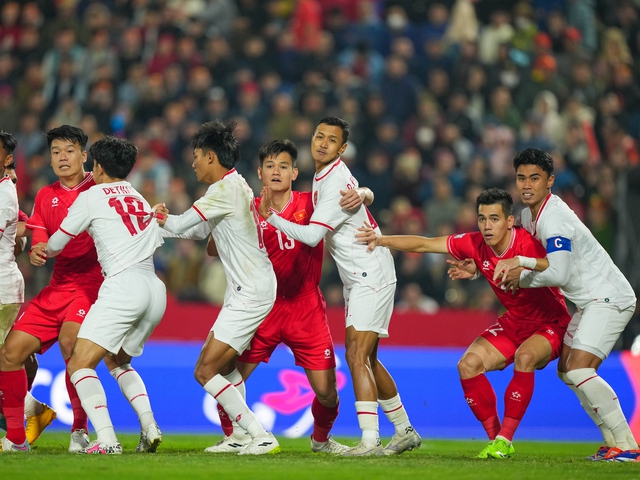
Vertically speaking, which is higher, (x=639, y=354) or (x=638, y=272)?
(x=638, y=272)

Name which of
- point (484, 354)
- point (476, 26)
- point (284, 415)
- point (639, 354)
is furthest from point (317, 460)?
point (476, 26)

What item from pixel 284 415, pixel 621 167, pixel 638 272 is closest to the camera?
pixel 284 415

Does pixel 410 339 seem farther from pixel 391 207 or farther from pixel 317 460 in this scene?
pixel 317 460

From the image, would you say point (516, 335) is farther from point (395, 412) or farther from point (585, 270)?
point (395, 412)

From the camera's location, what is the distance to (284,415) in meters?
9.88

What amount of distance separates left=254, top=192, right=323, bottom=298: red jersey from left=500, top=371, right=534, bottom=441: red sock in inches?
72.7

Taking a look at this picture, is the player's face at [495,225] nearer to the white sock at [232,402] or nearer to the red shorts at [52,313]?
the white sock at [232,402]

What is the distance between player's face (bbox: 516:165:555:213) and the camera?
7.58m

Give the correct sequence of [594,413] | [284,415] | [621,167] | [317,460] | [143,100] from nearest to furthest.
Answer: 1. [317,460]
2. [594,413]
3. [284,415]
4. [621,167]
5. [143,100]

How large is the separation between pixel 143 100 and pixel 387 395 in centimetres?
905

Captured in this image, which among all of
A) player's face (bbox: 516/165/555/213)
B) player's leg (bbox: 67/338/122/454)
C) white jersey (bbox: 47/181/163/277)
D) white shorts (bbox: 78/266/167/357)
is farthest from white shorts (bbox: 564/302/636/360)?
player's leg (bbox: 67/338/122/454)

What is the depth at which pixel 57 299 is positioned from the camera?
744cm

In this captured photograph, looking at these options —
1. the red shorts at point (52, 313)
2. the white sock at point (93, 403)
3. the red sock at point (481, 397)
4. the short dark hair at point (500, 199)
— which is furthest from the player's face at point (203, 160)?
the red sock at point (481, 397)

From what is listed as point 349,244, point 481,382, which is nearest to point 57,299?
point 349,244
